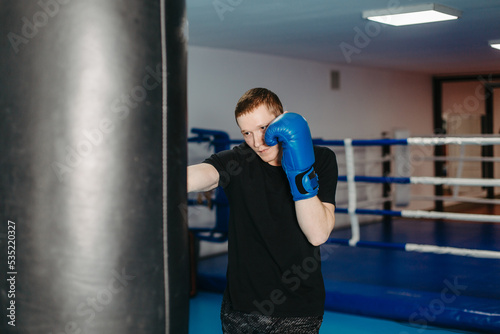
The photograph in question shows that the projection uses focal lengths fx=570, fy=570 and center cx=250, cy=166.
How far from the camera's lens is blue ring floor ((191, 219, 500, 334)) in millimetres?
3455

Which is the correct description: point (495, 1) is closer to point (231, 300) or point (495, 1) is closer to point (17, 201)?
point (231, 300)

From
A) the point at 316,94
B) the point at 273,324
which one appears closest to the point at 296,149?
the point at 273,324

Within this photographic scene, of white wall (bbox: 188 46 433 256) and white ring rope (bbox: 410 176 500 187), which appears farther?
white wall (bbox: 188 46 433 256)

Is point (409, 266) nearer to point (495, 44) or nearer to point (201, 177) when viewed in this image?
point (495, 44)

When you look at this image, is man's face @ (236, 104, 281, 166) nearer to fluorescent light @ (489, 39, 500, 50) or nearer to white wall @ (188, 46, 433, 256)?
white wall @ (188, 46, 433, 256)

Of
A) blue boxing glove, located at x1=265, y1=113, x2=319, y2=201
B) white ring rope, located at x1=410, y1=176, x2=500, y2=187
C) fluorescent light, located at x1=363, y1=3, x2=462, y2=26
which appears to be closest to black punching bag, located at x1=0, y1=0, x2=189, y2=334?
blue boxing glove, located at x1=265, y1=113, x2=319, y2=201

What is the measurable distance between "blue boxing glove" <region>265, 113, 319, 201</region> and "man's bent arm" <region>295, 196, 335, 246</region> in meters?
0.02

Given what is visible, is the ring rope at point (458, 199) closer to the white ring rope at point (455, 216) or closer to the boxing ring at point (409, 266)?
the boxing ring at point (409, 266)

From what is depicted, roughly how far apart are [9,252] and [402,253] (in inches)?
197

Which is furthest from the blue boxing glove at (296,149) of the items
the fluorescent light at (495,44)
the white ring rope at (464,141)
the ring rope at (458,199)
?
the fluorescent light at (495,44)

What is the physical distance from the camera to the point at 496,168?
10945mm

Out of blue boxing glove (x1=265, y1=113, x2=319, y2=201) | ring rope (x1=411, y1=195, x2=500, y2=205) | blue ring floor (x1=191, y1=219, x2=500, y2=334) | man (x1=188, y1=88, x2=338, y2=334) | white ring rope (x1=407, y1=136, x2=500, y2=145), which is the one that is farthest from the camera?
ring rope (x1=411, y1=195, x2=500, y2=205)

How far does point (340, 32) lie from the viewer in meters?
4.98

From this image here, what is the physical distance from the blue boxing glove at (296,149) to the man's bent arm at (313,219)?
20 mm
